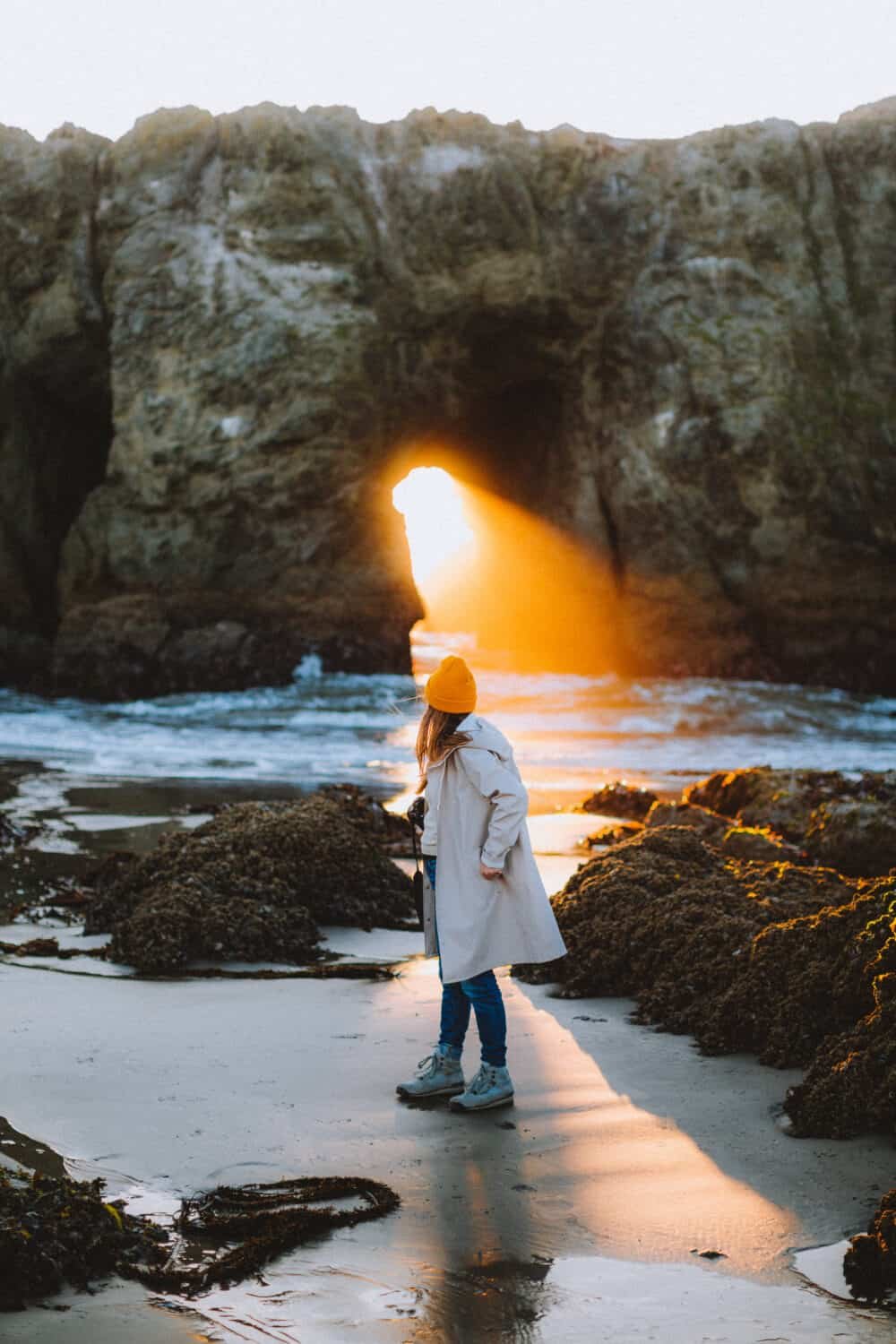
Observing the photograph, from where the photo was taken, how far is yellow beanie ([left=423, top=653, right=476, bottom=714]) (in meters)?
4.09

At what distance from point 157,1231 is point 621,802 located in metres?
6.75

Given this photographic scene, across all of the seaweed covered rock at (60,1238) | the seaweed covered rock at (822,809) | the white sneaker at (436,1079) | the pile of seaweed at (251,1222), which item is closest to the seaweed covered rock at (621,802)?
the seaweed covered rock at (822,809)

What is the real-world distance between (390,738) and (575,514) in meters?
8.37

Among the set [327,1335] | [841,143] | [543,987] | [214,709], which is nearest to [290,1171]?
[327,1335]

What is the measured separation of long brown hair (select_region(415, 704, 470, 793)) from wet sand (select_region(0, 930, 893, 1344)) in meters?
1.01

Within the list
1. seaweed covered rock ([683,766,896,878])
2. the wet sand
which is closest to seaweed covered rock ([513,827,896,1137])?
the wet sand

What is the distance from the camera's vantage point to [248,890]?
5738mm

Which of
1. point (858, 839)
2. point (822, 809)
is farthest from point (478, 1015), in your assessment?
point (822, 809)

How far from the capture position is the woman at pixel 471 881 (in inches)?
155

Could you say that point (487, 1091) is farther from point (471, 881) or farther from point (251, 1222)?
point (251, 1222)

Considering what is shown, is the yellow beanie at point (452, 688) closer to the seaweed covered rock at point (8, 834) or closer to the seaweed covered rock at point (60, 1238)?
the seaweed covered rock at point (60, 1238)

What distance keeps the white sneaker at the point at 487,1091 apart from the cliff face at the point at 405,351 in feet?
58.1

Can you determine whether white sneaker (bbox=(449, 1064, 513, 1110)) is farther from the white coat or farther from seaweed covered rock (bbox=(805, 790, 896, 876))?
seaweed covered rock (bbox=(805, 790, 896, 876))

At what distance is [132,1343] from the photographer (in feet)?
7.88
